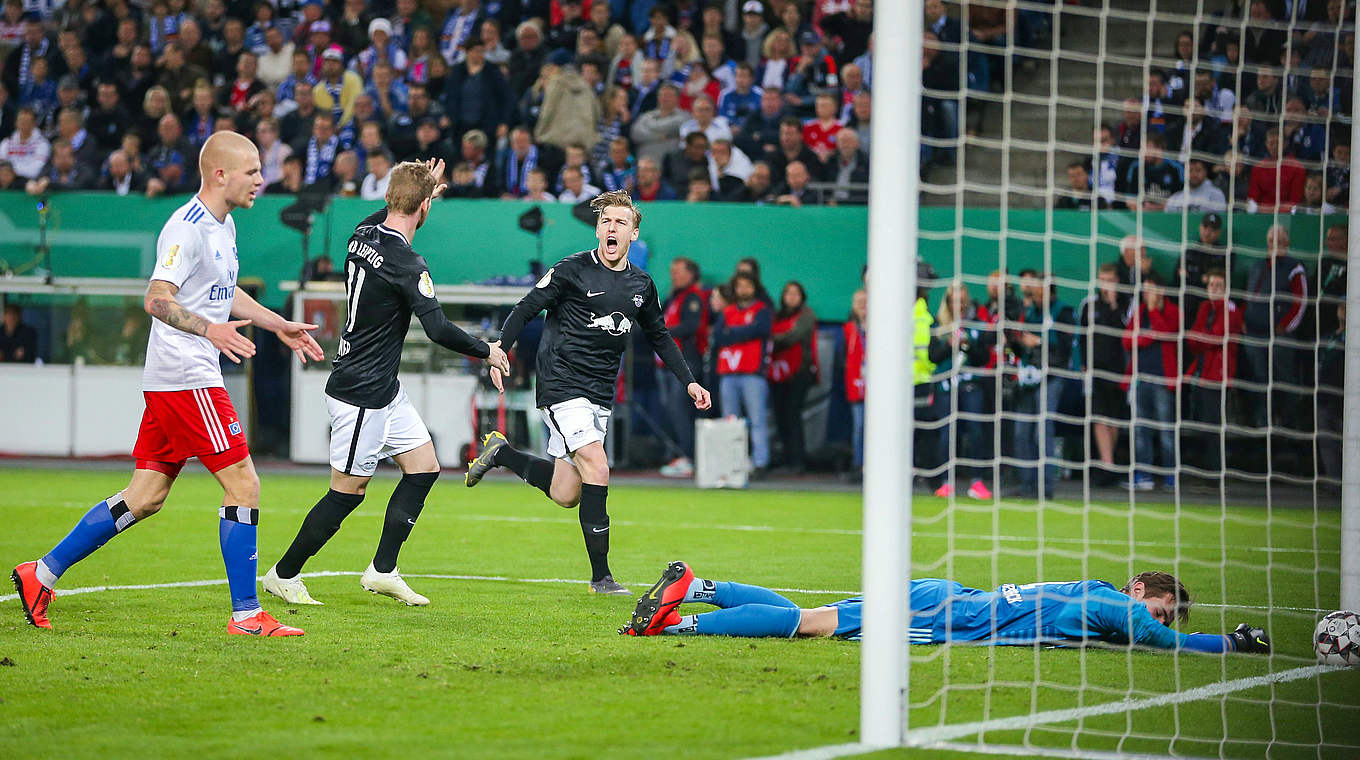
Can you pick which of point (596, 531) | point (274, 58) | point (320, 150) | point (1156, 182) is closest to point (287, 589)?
point (596, 531)

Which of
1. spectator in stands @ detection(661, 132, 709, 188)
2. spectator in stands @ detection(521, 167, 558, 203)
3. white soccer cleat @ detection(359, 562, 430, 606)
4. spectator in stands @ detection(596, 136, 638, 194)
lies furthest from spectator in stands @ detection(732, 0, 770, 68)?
white soccer cleat @ detection(359, 562, 430, 606)

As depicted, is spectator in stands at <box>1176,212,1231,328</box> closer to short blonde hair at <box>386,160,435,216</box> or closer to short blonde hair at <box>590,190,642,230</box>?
short blonde hair at <box>590,190,642,230</box>

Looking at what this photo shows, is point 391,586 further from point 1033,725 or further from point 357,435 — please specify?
point 1033,725

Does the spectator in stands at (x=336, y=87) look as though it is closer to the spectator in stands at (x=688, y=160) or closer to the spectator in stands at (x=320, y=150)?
the spectator in stands at (x=320, y=150)

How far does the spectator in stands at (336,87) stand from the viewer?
1886 cm

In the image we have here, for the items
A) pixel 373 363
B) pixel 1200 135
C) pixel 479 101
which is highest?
pixel 479 101

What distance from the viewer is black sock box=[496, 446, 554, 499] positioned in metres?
8.42

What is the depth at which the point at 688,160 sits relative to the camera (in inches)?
672

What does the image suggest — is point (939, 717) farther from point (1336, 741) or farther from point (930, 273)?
point (930, 273)

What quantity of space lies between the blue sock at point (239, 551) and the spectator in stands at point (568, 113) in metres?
11.9

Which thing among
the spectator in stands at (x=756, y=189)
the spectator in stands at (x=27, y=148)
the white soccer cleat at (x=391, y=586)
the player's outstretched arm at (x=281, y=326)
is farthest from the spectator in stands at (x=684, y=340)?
the player's outstretched arm at (x=281, y=326)

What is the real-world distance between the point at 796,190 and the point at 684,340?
219 cm

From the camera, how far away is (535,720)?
461cm

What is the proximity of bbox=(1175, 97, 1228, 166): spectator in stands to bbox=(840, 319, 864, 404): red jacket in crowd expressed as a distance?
370cm
